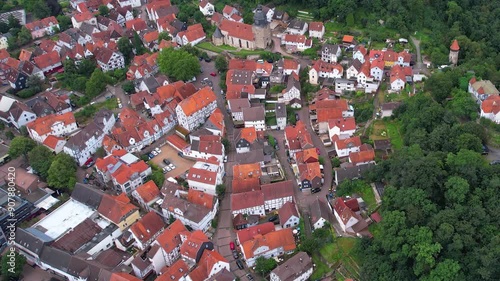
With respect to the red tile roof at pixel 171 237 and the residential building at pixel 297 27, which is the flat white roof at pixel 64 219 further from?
the residential building at pixel 297 27

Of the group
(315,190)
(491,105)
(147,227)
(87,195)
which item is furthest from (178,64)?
(491,105)

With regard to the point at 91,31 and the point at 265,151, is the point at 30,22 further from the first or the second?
the point at 265,151

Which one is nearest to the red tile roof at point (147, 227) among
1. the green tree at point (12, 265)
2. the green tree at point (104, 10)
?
the green tree at point (12, 265)

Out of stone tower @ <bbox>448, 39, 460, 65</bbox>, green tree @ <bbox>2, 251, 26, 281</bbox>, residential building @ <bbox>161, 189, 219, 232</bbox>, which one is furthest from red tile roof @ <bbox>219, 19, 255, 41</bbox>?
green tree @ <bbox>2, 251, 26, 281</bbox>

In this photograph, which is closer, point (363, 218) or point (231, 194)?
point (363, 218)

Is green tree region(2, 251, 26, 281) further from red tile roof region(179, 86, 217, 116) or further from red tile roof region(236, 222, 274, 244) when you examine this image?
red tile roof region(179, 86, 217, 116)

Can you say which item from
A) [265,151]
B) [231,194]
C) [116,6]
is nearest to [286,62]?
[265,151]

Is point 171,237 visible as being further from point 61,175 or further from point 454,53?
point 454,53
